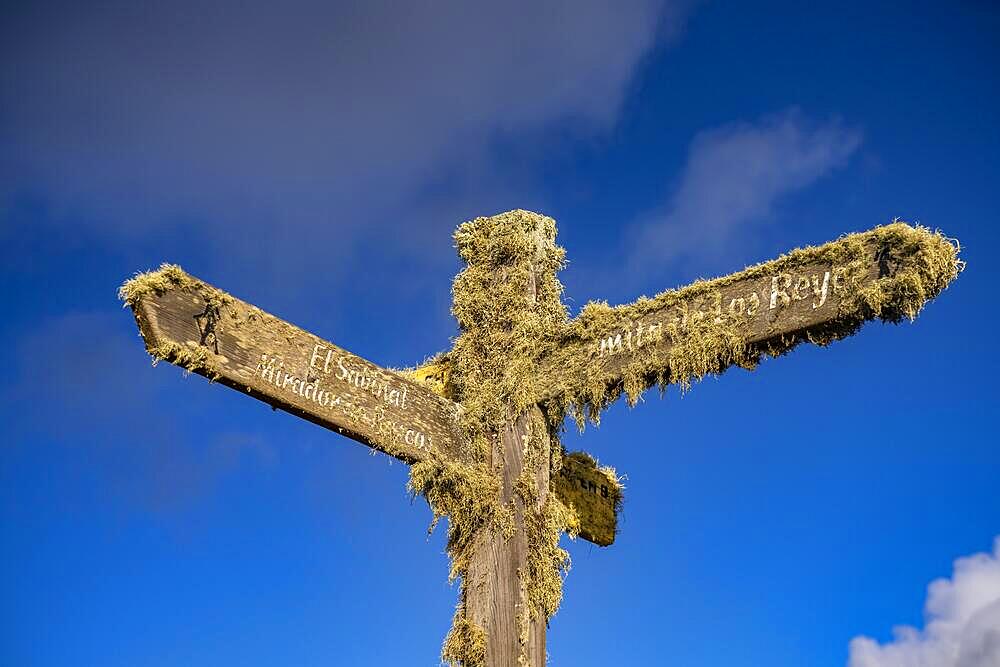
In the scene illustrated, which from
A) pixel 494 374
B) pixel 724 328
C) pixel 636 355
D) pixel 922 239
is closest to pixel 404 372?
pixel 494 374

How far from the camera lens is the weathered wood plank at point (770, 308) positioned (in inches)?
109

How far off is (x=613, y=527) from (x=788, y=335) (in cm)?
150

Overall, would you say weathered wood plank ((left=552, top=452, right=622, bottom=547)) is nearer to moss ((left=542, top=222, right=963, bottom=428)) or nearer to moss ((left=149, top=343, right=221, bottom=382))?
moss ((left=542, top=222, right=963, bottom=428))

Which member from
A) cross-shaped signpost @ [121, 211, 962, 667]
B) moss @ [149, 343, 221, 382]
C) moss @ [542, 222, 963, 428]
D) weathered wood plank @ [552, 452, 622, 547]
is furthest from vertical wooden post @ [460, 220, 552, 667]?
A: moss @ [149, 343, 221, 382]

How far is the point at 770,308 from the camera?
3139 millimetres

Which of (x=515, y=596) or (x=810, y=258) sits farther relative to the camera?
(x=515, y=596)

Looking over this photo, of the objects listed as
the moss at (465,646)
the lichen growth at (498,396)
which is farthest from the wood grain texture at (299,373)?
the moss at (465,646)

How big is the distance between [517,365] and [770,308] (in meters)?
1.12

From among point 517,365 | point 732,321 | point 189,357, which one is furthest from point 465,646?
point 732,321

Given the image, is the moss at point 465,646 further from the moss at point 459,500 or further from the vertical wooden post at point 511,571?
the moss at point 459,500

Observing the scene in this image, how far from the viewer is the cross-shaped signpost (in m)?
2.93

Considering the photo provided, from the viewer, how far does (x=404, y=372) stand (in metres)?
3.92

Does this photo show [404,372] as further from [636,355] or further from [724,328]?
[724,328]

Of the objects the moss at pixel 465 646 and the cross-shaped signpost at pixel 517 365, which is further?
the moss at pixel 465 646
